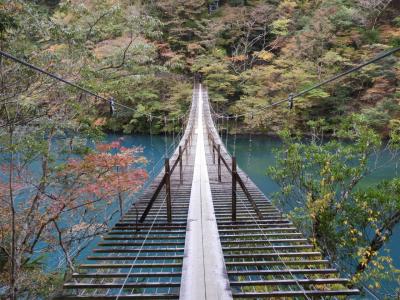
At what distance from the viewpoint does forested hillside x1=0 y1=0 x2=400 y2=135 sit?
31.6 feet

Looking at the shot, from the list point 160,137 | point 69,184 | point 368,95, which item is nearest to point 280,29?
point 368,95

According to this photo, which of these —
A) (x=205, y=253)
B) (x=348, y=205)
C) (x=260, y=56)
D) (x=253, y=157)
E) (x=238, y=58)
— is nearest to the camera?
(x=205, y=253)

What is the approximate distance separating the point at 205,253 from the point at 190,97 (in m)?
11.9

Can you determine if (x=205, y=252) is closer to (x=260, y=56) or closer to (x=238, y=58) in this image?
(x=260, y=56)

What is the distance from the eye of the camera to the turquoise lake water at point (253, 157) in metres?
8.83

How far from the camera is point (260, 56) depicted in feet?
43.8

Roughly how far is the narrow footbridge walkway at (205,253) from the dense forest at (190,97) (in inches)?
41.2

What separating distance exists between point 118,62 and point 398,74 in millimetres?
8692

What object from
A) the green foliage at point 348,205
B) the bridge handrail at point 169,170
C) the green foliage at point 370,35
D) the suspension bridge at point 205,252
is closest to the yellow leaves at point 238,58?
the bridge handrail at point 169,170

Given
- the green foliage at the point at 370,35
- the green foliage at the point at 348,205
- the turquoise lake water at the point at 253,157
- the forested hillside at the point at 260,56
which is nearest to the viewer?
the green foliage at the point at 348,205

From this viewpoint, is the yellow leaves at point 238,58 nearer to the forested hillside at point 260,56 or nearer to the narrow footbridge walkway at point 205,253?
the forested hillside at point 260,56

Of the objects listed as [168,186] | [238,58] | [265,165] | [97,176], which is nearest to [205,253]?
[168,186]

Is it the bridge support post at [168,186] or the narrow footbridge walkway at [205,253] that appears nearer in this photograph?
the narrow footbridge walkway at [205,253]

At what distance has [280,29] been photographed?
45.9ft
